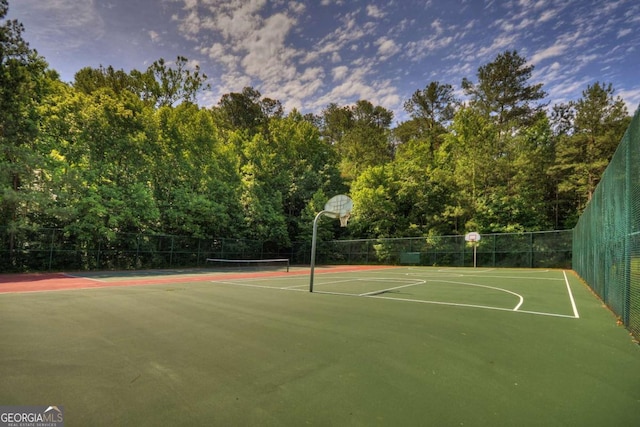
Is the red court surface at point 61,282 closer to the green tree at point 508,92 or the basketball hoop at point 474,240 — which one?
the basketball hoop at point 474,240

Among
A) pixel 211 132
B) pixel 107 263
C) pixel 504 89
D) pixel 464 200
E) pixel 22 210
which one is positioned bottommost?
pixel 107 263

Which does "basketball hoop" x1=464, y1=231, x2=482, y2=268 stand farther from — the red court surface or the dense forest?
the red court surface

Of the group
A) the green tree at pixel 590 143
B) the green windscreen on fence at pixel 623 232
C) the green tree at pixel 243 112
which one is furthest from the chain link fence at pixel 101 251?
the green tree at pixel 590 143

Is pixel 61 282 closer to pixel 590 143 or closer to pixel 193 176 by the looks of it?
Result: pixel 193 176

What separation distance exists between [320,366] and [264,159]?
30732mm

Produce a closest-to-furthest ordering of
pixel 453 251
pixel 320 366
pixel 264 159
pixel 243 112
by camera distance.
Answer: pixel 320 366 → pixel 453 251 → pixel 264 159 → pixel 243 112

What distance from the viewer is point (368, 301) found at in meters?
8.56

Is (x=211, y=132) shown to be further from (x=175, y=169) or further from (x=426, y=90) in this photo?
(x=426, y=90)

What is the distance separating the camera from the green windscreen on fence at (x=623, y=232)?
5238mm

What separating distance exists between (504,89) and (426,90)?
857 centimetres

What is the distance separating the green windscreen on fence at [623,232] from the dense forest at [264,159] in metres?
20.0

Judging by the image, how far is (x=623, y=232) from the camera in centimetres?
598

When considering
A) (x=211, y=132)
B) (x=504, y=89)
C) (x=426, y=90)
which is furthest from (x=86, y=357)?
(x=426, y=90)

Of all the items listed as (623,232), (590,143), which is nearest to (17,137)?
(623,232)
